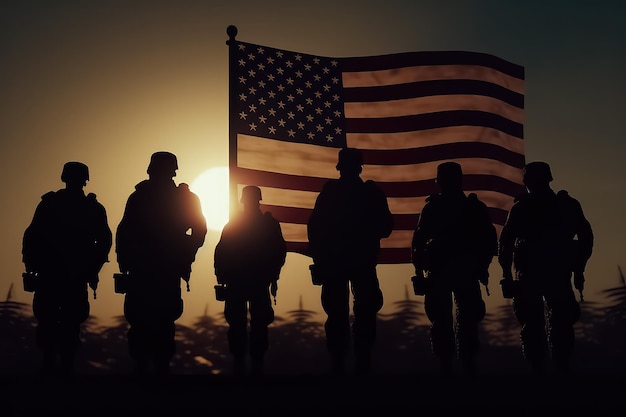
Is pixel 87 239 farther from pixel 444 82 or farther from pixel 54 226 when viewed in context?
pixel 444 82

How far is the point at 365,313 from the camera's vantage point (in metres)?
6.47

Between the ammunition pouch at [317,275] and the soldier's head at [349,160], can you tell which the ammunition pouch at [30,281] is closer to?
the ammunition pouch at [317,275]

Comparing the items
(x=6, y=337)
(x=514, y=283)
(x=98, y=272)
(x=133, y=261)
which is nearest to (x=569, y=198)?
(x=514, y=283)

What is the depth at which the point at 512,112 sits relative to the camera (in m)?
11.6

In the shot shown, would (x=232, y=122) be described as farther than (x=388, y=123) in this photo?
No

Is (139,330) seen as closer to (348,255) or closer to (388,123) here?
(348,255)

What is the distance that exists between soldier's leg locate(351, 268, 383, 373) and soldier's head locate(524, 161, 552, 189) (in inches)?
74.9

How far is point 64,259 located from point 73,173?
0.88m

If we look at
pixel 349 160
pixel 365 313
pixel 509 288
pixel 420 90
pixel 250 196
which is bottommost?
pixel 365 313

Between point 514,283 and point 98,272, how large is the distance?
426cm

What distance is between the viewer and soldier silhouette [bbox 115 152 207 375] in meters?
6.09

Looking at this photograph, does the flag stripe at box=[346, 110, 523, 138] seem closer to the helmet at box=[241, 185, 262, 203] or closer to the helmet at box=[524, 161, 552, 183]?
the helmet at box=[241, 185, 262, 203]

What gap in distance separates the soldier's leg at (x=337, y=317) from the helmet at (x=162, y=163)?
194 cm

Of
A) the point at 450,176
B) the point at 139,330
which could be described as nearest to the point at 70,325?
the point at 139,330
